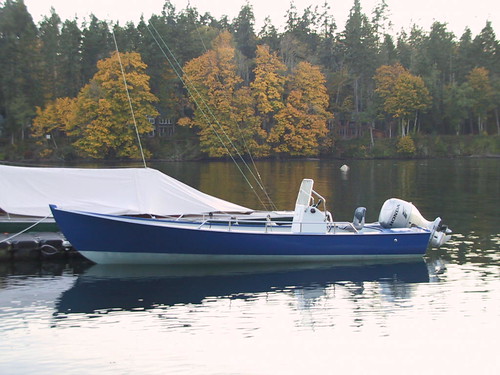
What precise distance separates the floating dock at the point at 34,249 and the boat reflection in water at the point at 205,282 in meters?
1.66

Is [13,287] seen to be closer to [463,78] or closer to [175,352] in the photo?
[175,352]

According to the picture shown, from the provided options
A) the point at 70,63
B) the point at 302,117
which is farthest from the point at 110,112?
the point at 302,117

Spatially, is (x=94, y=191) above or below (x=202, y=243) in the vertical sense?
above

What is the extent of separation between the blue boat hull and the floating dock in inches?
72.7

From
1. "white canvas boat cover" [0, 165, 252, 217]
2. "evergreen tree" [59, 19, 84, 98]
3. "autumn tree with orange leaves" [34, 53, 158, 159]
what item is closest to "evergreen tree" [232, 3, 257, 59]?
"autumn tree with orange leaves" [34, 53, 158, 159]

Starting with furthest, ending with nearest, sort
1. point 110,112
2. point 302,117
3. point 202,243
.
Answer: point 302,117 → point 110,112 → point 202,243

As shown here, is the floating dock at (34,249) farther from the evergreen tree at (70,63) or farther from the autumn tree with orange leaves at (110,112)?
the evergreen tree at (70,63)

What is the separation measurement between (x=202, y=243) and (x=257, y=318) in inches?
211

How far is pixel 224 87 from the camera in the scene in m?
92.7

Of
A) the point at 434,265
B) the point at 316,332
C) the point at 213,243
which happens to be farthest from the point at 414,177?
the point at 316,332

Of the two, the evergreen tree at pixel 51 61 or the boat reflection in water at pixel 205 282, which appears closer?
the boat reflection in water at pixel 205 282

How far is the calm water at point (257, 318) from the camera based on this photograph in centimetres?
1373

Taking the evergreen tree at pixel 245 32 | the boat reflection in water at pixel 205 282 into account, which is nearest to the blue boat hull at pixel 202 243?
the boat reflection in water at pixel 205 282

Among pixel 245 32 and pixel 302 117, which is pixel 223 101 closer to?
pixel 302 117
